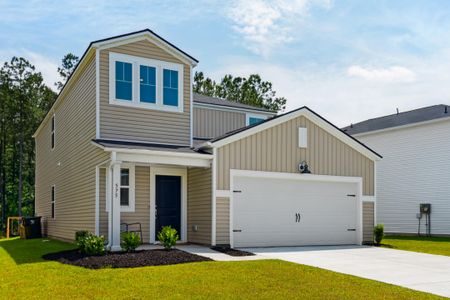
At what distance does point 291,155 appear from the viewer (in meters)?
15.4

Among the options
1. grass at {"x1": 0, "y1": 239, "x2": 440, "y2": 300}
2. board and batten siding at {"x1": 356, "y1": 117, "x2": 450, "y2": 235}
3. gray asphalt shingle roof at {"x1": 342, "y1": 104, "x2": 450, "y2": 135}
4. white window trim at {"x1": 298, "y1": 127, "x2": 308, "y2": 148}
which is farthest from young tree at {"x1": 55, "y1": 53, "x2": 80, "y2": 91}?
grass at {"x1": 0, "y1": 239, "x2": 440, "y2": 300}

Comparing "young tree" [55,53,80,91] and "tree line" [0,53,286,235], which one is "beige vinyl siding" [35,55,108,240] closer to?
"tree line" [0,53,286,235]

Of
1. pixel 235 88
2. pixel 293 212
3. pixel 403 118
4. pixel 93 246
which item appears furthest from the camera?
pixel 235 88

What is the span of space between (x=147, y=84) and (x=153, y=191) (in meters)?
3.28

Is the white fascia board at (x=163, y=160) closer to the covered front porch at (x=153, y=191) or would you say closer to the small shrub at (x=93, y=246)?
the covered front porch at (x=153, y=191)

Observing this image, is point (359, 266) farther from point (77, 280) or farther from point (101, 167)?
point (101, 167)

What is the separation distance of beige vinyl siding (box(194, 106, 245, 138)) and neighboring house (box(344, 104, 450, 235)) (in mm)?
8589

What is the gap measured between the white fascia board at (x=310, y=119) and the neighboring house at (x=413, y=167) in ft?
21.9

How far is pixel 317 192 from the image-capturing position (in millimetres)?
15969

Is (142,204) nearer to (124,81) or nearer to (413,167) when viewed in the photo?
(124,81)

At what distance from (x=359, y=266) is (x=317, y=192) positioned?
5082mm

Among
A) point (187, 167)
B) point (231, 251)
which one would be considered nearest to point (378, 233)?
point (231, 251)

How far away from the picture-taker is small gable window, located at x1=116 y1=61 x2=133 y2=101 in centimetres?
1469

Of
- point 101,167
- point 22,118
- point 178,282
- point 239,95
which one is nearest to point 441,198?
point 101,167
